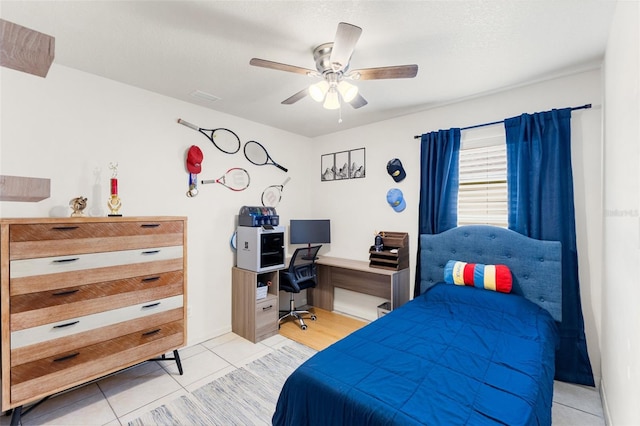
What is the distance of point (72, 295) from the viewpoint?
2.00 m

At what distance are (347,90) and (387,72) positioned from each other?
0.96ft

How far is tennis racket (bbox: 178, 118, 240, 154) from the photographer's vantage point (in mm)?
3248

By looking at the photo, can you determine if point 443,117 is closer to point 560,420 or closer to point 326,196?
point 326,196

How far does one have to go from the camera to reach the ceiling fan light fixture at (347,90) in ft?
6.58

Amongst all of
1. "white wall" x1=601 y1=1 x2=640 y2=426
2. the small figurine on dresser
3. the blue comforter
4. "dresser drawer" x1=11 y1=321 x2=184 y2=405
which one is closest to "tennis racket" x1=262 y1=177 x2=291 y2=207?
"dresser drawer" x1=11 y1=321 x2=184 y2=405

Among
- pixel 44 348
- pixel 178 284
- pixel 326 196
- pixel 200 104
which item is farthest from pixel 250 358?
pixel 200 104

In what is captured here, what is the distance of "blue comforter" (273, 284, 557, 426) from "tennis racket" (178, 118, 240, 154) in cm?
253

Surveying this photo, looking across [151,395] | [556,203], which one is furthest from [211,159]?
[556,203]

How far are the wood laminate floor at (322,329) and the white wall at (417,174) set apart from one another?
25 centimetres

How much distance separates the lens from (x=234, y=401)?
2.21 metres

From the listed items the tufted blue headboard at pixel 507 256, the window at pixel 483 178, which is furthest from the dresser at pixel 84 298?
the window at pixel 483 178

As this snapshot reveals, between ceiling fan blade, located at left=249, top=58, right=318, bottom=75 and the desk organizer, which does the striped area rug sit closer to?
the desk organizer

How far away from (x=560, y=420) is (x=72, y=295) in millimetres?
3454

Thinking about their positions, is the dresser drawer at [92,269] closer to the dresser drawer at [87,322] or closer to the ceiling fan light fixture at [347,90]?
the dresser drawer at [87,322]
